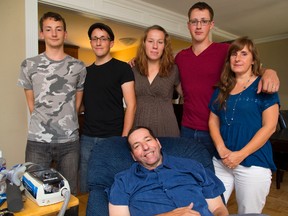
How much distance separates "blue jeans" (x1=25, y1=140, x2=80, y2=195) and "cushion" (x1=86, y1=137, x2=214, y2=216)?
21 centimetres

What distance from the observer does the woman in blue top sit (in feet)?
4.33

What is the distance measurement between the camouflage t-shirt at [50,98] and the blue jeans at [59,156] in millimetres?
35

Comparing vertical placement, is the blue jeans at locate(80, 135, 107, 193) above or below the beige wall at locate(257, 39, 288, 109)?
below

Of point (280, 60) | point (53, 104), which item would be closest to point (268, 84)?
point (53, 104)

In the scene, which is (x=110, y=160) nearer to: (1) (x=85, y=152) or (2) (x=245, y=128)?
(1) (x=85, y=152)

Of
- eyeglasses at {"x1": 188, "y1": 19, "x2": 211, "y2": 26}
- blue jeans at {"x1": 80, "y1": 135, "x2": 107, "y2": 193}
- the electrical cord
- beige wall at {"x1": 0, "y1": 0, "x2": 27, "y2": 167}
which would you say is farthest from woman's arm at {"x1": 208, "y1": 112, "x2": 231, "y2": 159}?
beige wall at {"x1": 0, "y1": 0, "x2": 27, "y2": 167}

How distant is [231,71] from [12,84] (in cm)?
195

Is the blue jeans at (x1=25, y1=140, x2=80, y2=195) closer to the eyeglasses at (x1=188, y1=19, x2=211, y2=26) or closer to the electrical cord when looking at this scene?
the electrical cord

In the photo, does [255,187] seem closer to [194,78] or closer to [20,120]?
[194,78]

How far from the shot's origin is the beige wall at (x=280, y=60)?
18.0 feet

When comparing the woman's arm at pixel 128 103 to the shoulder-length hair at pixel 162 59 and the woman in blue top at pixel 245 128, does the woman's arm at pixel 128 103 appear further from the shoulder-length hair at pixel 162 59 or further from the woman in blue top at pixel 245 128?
the woman in blue top at pixel 245 128

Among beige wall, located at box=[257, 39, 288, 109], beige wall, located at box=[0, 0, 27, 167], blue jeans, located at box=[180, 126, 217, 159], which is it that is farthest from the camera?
beige wall, located at box=[257, 39, 288, 109]

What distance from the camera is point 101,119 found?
1.65 meters

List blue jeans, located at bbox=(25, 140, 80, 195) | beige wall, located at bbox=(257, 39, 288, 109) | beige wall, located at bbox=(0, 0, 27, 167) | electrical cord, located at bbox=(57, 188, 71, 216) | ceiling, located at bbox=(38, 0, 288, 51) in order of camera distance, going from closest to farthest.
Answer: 1. electrical cord, located at bbox=(57, 188, 71, 216)
2. blue jeans, located at bbox=(25, 140, 80, 195)
3. beige wall, located at bbox=(0, 0, 27, 167)
4. ceiling, located at bbox=(38, 0, 288, 51)
5. beige wall, located at bbox=(257, 39, 288, 109)
